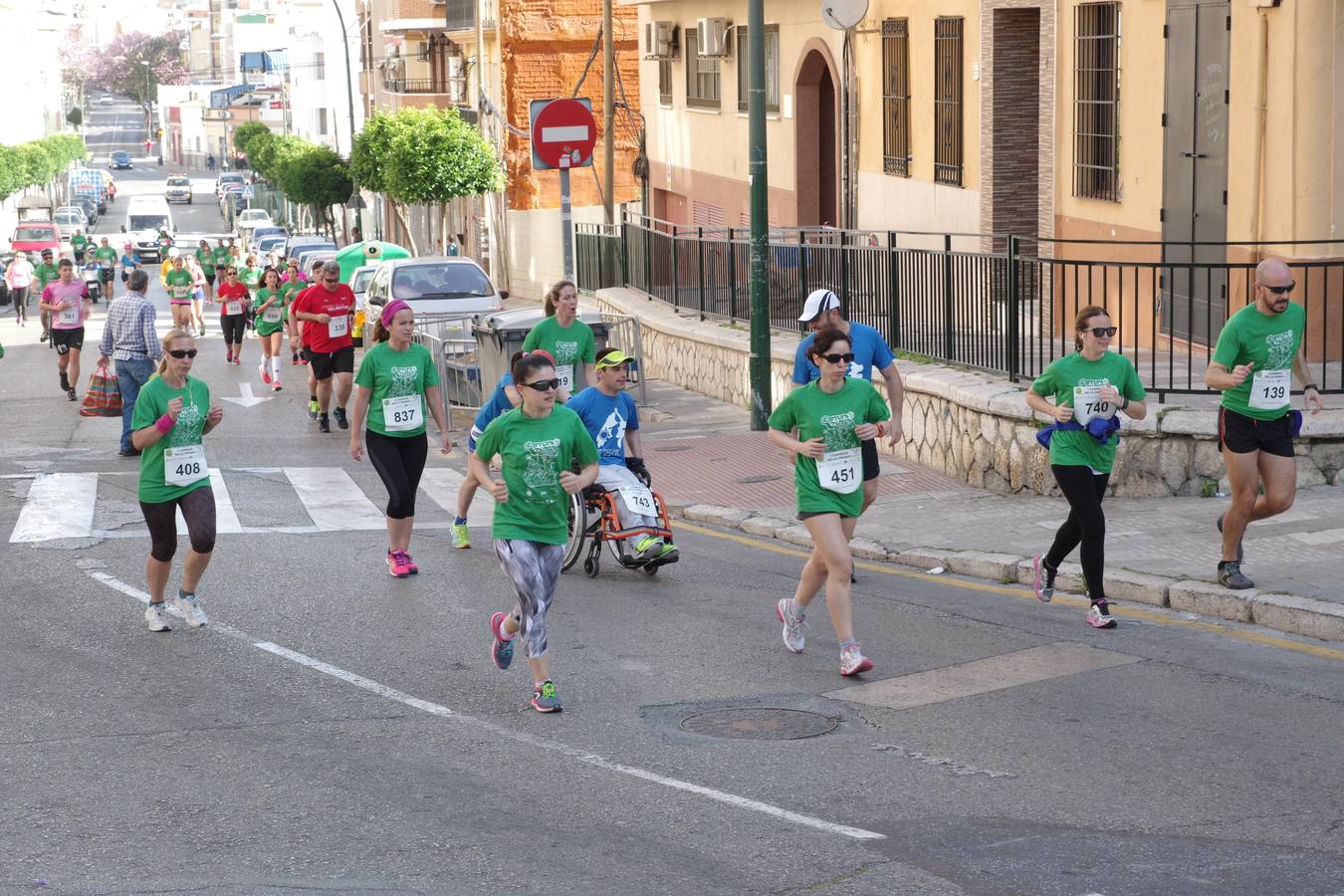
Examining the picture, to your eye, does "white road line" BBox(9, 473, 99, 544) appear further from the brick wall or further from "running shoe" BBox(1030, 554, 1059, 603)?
the brick wall

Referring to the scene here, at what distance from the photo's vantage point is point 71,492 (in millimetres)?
15312

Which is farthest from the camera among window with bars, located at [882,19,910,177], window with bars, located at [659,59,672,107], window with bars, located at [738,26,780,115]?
window with bars, located at [659,59,672,107]

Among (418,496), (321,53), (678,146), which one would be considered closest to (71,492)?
(418,496)

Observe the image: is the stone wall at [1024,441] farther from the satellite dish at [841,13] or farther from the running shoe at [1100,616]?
the satellite dish at [841,13]

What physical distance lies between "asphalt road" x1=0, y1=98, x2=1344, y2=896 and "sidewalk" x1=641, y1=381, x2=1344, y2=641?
0.86ft

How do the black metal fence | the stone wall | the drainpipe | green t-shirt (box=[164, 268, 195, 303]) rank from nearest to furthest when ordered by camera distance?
the stone wall
the black metal fence
the drainpipe
green t-shirt (box=[164, 268, 195, 303])

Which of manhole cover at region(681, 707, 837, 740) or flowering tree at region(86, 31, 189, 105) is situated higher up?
flowering tree at region(86, 31, 189, 105)

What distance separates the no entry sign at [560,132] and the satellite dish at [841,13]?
386 centimetres

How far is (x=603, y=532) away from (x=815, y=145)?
57.8ft

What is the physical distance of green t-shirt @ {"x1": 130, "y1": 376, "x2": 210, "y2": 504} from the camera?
10.0 meters

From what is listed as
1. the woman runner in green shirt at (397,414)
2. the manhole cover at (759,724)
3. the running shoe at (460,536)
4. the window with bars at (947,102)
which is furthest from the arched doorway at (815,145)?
the manhole cover at (759,724)

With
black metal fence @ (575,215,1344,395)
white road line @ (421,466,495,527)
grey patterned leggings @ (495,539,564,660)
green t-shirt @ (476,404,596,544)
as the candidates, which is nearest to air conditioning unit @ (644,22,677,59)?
black metal fence @ (575,215,1344,395)

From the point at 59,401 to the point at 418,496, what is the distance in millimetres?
9912

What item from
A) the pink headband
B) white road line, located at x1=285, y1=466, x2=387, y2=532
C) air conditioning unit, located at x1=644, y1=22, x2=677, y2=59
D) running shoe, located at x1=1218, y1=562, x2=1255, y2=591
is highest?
air conditioning unit, located at x1=644, y1=22, x2=677, y2=59
